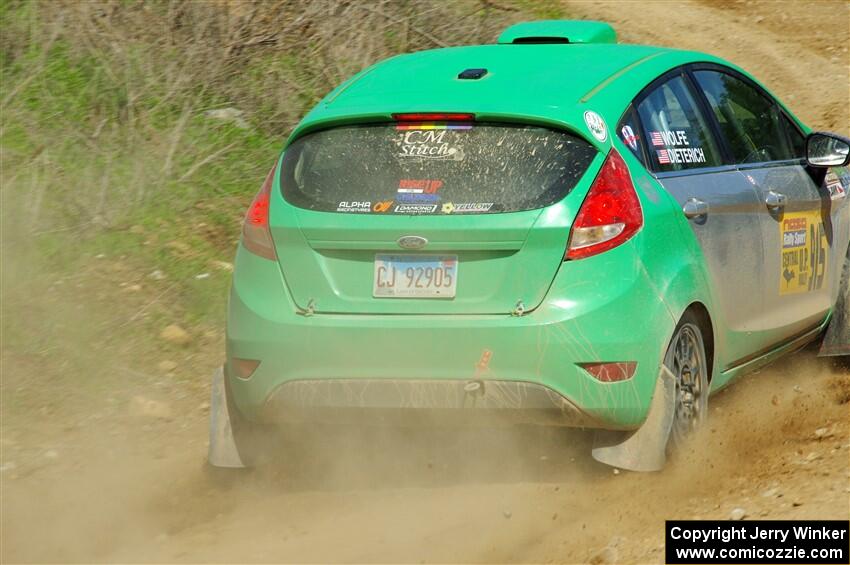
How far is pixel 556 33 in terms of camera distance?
6262 mm

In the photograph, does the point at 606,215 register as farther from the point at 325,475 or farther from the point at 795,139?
the point at 795,139

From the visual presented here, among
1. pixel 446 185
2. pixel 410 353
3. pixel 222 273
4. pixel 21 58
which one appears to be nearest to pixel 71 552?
pixel 410 353

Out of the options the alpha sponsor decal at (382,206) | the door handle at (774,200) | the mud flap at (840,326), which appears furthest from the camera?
the mud flap at (840,326)

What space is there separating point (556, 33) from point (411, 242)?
6.34ft

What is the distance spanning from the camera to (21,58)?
9672mm

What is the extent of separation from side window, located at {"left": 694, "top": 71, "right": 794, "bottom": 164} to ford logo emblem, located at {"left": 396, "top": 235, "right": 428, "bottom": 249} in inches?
→ 72.4

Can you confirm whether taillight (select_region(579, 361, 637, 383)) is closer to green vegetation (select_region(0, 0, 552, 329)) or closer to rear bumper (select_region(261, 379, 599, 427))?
rear bumper (select_region(261, 379, 599, 427))

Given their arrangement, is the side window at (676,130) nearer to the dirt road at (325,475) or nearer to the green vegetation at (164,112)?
the dirt road at (325,475)

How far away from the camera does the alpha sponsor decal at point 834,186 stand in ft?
21.6

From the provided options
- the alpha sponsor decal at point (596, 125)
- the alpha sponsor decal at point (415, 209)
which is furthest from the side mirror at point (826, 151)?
the alpha sponsor decal at point (415, 209)

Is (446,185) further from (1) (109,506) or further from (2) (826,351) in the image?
(2) (826,351)

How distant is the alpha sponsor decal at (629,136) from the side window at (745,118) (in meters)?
0.96

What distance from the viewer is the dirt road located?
486cm

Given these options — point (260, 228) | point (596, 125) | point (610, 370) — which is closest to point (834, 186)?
point (596, 125)
